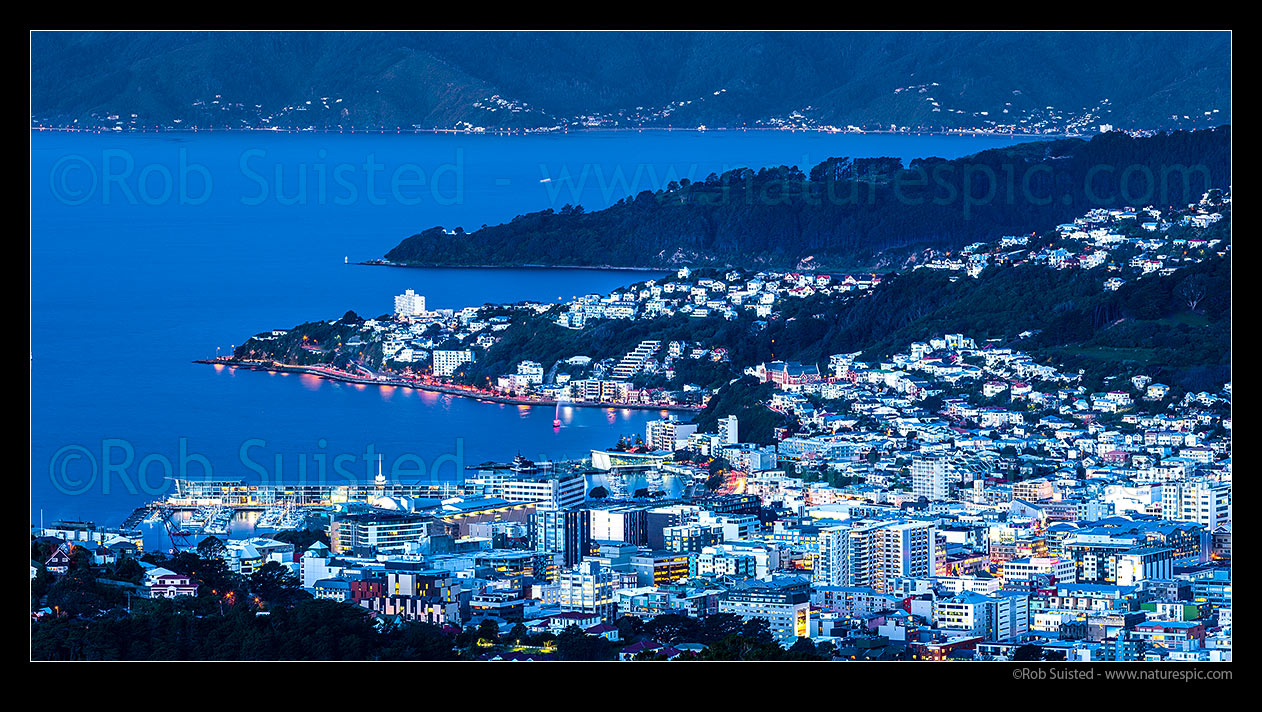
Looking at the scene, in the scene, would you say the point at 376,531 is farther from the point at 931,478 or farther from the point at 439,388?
the point at 439,388

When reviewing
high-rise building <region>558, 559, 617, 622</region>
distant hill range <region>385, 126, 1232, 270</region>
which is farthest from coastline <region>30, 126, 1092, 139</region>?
high-rise building <region>558, 559, 617, 622</region>

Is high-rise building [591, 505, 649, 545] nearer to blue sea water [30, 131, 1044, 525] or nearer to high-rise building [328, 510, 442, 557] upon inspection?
high-rise building [328, 510, 442, 557]

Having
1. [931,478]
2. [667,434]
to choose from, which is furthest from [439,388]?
[931,478]

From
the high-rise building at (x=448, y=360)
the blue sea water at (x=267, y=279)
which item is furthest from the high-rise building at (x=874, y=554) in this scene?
the high-rise building at (x=448, y=360)

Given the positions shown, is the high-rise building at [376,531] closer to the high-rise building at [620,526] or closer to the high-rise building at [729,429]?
the high-rise building at [620,526]
